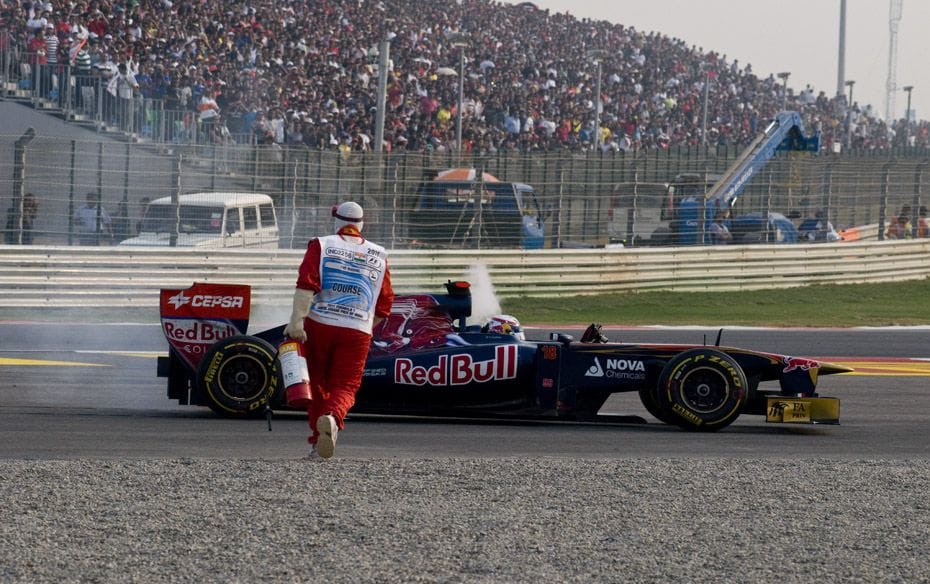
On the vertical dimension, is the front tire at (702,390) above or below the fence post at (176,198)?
below

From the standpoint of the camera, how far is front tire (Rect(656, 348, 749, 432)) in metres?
8.51

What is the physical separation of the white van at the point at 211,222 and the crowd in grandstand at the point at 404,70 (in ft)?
9.64

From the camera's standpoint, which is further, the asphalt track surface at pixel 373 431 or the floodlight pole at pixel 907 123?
the floodlight pole at pixel 907 123

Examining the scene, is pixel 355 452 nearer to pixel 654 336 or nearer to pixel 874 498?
pixel 874 498

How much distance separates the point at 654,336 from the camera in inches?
611

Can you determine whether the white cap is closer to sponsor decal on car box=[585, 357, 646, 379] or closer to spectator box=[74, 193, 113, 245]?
sponsor decal on car box=[585, 357, 646, 379]

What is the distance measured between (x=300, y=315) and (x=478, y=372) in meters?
1.79

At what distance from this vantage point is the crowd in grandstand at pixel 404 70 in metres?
22.3

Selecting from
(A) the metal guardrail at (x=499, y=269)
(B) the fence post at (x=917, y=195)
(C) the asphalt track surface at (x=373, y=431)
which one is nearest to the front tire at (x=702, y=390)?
(C) the asphalt track surface at (x=373, y=431)

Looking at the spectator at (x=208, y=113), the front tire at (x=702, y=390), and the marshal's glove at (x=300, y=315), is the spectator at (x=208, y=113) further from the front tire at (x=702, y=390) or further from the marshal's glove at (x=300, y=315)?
the marshal's glove at (x=300, y=315)

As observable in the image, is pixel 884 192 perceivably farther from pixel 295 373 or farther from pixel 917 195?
pixel 295 373

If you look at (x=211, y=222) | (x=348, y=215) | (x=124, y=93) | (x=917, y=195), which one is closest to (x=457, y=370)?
(x=348, y=215)

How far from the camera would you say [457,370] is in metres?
8.50

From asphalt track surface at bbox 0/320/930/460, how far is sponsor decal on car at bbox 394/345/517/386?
0.33m
